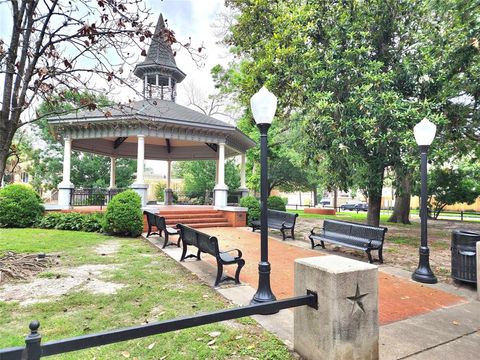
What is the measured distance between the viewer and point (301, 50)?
34.2 ft

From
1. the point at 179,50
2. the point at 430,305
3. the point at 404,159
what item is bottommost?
the point at 430,305

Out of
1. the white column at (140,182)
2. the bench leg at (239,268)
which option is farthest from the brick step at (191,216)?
the bench leg at (239,268)

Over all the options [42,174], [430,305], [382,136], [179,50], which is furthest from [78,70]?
[42,174]

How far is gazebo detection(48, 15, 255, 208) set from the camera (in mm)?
12352

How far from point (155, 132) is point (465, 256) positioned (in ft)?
36.7

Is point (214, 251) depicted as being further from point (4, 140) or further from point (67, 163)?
point (67, 163)

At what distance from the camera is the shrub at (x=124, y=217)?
10.1m

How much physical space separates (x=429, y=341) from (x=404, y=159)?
7.34 m

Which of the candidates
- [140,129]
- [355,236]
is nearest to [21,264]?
[140,129]

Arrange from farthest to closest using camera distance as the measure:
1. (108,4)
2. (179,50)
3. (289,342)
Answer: (179,50) → (108,4) → (289,342)

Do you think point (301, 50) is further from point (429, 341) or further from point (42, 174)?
point (42, 174)

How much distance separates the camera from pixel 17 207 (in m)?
11.2

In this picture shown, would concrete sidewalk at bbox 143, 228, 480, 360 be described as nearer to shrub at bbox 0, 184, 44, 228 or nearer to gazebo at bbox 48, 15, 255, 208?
gazebo at bbox 48, 15, 255, 208

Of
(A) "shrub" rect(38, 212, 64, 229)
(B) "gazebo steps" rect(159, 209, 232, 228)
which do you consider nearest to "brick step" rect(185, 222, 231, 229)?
(B) "gazebo steps" rect(159, 209, 232, 228)
